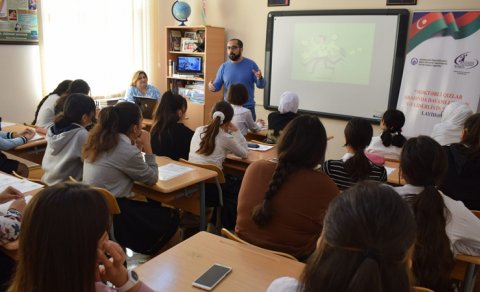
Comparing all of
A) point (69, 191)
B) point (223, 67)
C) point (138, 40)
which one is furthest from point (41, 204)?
point (138, 40)

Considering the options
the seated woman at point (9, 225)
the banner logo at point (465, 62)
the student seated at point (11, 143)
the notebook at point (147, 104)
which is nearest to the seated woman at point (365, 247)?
the seated woman at point (9, 225)

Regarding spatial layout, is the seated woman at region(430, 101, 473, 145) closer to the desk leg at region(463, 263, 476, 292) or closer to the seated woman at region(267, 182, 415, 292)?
the desk leg at region(463, 263, 476, 292)

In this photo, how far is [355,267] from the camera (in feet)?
2.84

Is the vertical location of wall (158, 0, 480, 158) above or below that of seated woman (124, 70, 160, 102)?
above

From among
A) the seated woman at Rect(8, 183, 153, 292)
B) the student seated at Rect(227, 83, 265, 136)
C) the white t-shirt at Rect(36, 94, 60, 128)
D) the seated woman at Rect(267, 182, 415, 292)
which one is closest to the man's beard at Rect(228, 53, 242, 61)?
the student seated at Rect(227, 83, 265, 136)

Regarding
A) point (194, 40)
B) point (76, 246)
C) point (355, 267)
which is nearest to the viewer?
point (355, 267)

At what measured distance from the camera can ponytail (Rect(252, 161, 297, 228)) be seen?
177 centimetres

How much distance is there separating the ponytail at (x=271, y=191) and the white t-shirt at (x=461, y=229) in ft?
1.72

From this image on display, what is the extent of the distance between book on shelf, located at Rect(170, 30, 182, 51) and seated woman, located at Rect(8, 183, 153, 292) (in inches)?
228

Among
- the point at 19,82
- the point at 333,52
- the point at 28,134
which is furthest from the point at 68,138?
the point at 333,52

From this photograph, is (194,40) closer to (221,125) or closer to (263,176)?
(221,125)

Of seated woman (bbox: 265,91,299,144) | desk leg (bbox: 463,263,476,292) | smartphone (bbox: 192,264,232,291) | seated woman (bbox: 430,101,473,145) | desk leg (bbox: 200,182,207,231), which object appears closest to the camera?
smartphone (bbox: 192,264,232,291)

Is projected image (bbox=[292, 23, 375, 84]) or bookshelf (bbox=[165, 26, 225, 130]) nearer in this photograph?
projected image (bbox=[292, 23, 375, 84])

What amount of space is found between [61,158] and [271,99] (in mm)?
3670
